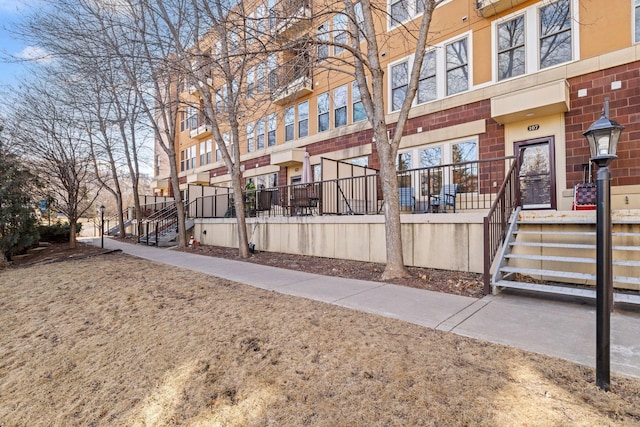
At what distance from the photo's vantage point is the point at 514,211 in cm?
612

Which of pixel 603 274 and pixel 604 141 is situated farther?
pixel 604 141

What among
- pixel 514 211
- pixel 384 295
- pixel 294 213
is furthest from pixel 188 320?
pixel 294 213

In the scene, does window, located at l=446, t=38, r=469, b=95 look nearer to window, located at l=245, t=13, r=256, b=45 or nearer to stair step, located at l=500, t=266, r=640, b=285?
window, located at l=245, t=13, r=256, b=45

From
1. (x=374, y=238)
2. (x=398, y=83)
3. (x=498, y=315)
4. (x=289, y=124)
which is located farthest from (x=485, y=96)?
(x=289, y=124)

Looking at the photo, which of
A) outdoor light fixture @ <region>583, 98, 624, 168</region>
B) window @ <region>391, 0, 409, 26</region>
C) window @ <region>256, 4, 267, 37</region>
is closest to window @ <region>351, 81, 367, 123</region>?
window @ <region>391, 0, 409, 26</region>

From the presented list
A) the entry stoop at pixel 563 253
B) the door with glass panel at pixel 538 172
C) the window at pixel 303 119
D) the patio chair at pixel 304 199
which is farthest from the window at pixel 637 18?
the window at pixel 303 119

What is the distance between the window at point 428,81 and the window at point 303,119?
5617 millimetres

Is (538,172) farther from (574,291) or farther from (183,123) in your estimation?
(183,123)

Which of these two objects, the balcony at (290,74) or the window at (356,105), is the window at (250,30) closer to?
the balcony at (290,74)

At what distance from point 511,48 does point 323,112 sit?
23.9 feet

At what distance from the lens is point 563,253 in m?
5.32

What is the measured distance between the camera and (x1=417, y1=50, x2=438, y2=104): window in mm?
10500

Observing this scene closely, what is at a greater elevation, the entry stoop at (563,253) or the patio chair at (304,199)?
the patio chair at (304,199)

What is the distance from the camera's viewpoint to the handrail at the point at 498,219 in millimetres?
4996
